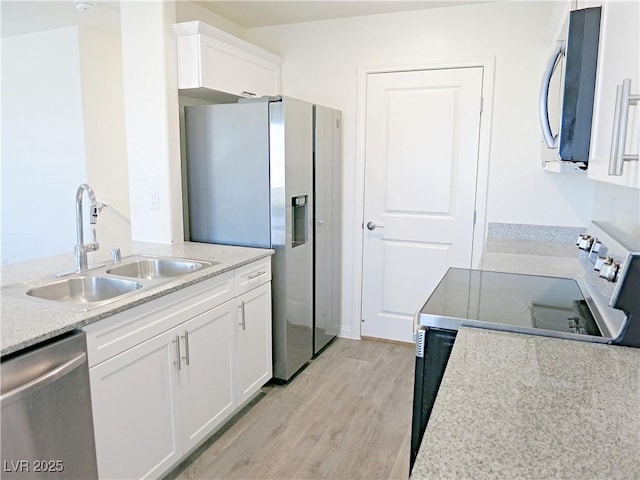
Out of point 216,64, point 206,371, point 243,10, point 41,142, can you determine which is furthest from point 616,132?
point 41,142

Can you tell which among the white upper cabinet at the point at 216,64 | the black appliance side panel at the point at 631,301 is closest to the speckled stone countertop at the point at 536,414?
the black appliance side panel at the point at 631,301

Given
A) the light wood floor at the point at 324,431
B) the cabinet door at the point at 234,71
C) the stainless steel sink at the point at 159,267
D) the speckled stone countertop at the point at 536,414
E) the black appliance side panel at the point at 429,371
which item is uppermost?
the cabinet door at the point at 234,71

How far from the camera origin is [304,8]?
122 inches

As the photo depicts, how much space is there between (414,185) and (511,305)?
189cm

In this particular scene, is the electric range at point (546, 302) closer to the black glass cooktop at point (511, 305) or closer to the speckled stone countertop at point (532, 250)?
the black glass cooktop at point (511, 305)

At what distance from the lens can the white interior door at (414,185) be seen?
10.3 feet

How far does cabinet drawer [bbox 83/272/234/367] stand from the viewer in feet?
5.07

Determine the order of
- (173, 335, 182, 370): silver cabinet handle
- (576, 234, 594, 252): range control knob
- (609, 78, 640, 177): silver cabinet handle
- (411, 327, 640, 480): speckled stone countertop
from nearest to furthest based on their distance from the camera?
(411, 327, 640, 480): speckled stone countertop, (609, 78, 640, 177): silver cabinet handle, (576, 234, 594, 252): range control knob, (173, 335, 182, 370): silver cabinet handle

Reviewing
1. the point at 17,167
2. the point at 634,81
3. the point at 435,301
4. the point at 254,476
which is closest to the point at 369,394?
the point at 254,476

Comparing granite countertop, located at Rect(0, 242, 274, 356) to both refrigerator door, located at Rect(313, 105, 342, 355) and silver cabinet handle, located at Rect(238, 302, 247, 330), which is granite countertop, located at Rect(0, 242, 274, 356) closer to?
silver cabinet handle, located at Rect(238, 302, 247, 330)

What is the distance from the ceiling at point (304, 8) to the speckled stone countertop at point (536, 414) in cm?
257

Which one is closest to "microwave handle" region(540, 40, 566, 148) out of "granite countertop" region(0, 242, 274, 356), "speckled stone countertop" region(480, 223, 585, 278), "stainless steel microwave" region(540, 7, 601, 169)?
"stainless steel microwave" region(540, 7, 601, 169)

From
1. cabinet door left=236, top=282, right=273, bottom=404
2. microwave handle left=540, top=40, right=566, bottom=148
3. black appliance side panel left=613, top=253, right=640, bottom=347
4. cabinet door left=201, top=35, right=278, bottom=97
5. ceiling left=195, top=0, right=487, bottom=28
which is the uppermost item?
ceiling left=195, top=0, right=487, bottom=28

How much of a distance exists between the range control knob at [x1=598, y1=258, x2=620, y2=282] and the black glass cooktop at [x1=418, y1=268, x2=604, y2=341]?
0.15 meters
